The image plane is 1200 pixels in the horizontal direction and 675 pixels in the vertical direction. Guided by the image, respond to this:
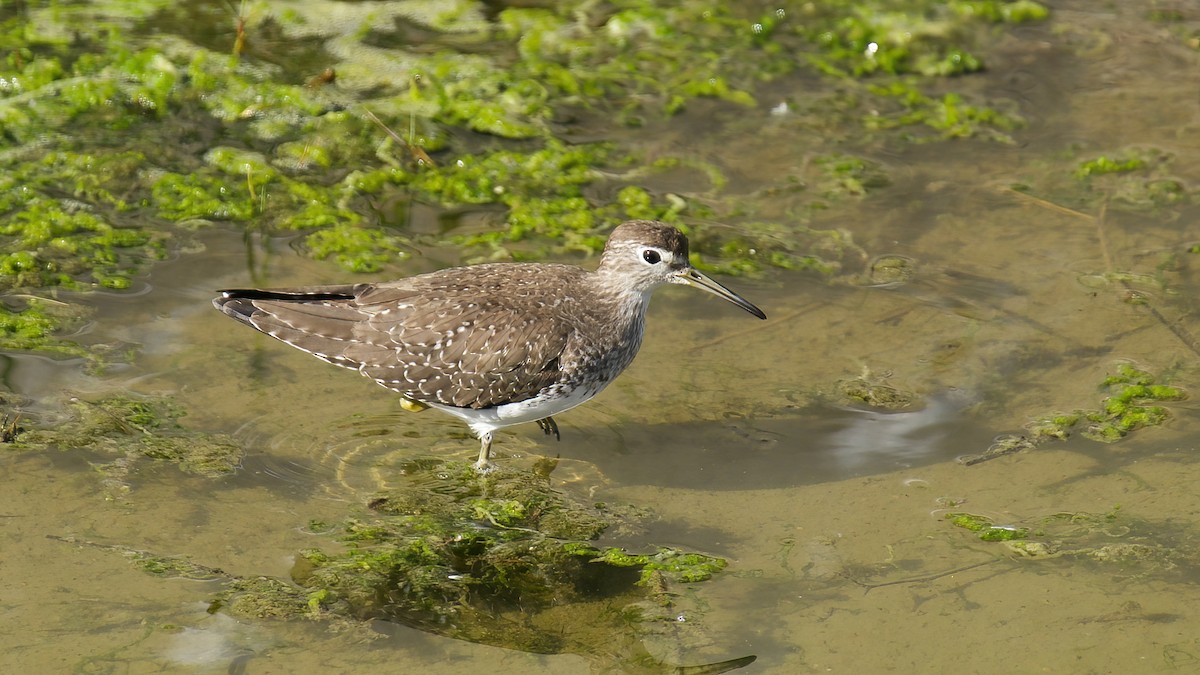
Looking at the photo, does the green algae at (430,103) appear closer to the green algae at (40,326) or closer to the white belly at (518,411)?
the green algae at (40,326)

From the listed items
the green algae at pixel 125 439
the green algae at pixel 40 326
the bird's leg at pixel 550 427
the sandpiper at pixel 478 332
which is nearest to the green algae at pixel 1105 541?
the sandpiper at pixel 478 332

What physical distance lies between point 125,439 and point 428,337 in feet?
4.59

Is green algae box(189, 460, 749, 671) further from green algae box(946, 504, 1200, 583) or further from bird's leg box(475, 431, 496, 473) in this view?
green algae box(946, 504, 1200, 583)

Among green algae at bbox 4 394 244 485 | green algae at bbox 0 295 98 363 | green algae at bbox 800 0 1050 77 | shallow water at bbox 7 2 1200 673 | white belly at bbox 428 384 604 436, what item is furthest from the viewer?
green algae at bbox 800 0 1050 77

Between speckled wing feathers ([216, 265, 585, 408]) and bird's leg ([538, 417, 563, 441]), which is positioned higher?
speckled wing feathers ([216, 265, 585, 408])

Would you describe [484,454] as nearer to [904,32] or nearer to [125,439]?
[125,439]

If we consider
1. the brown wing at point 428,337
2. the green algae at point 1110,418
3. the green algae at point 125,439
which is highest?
the brown wing at point 428,337

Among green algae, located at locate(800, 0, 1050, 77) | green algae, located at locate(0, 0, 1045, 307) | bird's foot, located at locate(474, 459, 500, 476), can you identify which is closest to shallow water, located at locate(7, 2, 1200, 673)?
bird's foot, located at locate(474, 459, 500, 476)

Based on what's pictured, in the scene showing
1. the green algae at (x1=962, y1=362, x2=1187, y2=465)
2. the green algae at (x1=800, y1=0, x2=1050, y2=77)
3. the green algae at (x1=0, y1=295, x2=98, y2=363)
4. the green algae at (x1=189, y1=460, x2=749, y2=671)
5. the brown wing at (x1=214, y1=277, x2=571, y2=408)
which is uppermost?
the green algae at (x1=800, y1=0, x2=1050, y2=77)

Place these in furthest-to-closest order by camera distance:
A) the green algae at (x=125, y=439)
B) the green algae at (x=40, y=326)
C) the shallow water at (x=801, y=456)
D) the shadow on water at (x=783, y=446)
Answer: the green algae at (x=40, y=326) < the shadow on water at (x=783, y=446) < the green algae at (x=125, y=439) < the shallow water at (x=801, y=456)

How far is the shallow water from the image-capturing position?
4.84 meters

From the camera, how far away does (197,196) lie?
7.50 m

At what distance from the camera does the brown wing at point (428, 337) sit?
5.80 m

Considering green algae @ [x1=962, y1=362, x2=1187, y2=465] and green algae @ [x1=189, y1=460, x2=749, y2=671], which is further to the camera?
green algae @ [x1=962, y1=362, x2=1187, y2=465]
